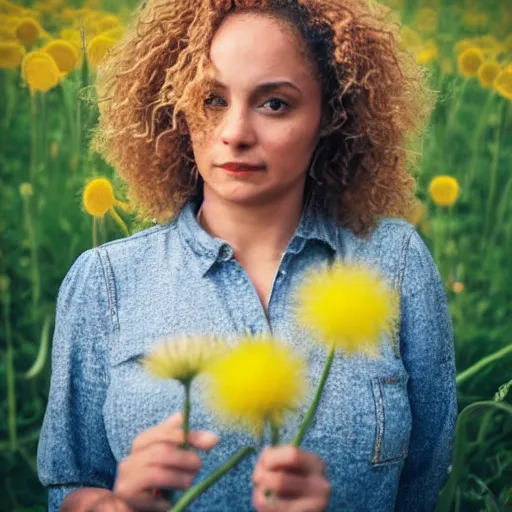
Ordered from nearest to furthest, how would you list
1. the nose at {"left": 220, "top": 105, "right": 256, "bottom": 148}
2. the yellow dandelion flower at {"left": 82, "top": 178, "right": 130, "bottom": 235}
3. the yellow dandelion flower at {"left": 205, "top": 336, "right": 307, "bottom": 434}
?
the yellow dandelion flower at {"left": 205, "top": 336, "right": 307, "bottom": 434}, the nose at {"left": 220, "top": 105, "right": 256, "bottom": 148}, the yellow dandelion flower at {"left": 82, "top": 178, "right": 130, "bottom": 235}

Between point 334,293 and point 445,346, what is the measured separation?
272 mm

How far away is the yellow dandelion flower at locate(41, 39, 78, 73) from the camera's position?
646 millimetres

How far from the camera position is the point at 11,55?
65cm

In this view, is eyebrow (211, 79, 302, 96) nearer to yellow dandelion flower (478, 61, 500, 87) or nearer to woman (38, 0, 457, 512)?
woman (38, 0, 457, 512)

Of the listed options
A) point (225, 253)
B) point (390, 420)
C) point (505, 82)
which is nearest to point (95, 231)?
point (225, 253)

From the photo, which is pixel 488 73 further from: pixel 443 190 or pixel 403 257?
pixel 403 257

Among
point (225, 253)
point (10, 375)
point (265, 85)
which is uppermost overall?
point (265, 85)

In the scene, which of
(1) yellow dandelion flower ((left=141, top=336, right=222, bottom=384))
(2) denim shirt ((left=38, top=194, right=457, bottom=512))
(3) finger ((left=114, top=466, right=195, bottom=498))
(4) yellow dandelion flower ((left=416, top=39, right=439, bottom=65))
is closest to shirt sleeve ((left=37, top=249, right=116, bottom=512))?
(2) denim shirt ((left=38, top=194, right=457, bottom=512))

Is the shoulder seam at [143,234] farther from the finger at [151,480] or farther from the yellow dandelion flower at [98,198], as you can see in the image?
the finger at [151,480]

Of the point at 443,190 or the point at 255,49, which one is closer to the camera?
the point at 255,49

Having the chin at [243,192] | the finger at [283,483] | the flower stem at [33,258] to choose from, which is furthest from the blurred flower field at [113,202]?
the finger at [283,483]

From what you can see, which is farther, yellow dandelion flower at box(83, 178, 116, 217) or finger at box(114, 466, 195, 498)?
yellow dandelion flower at box(83, 178, 116, 217)

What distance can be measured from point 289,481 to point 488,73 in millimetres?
451

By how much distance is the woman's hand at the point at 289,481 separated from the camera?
1.24ft
